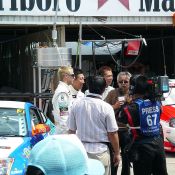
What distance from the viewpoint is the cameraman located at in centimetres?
526

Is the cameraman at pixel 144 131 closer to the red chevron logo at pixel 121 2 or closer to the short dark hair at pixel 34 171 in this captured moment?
the short dark hair at pixel 34 171

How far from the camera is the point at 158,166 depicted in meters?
5.31

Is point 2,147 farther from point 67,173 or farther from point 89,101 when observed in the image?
point 67,173

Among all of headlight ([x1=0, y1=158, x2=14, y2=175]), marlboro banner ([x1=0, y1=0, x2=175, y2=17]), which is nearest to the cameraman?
headlight ([x1=0, y1=158, x2=14, y2=175])

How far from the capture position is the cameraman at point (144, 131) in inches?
207

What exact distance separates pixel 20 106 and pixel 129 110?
8.43 ft

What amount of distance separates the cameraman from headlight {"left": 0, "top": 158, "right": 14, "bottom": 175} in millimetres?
1461

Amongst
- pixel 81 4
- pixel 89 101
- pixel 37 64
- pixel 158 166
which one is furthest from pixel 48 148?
pixel 81 4

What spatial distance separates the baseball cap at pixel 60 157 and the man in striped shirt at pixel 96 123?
2900 millimetres

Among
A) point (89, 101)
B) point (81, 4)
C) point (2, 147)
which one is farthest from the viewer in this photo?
point (81, 4)

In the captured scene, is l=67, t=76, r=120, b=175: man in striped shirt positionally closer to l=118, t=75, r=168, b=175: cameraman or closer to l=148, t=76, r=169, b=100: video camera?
l=118, t=75, r=168, b=175: cameraman

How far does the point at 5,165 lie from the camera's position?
5957 mm

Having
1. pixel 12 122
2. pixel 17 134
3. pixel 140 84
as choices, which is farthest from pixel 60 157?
pixel 12 122

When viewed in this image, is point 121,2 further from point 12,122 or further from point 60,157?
point 60,157
